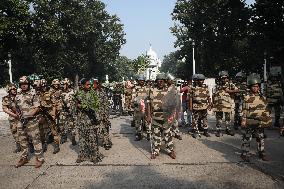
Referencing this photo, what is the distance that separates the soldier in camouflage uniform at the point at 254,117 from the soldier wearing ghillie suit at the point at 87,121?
356 cm

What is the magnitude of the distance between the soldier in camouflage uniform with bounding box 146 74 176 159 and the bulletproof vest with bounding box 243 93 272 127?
6.20ft

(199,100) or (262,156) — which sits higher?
(199,100)

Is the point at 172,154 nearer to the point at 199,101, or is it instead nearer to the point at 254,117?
the point at 254,117

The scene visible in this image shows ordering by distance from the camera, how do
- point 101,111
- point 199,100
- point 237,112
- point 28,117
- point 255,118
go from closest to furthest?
point 255,118 → point 28,117 → point 101,111 → point 199,100 → point 237,112

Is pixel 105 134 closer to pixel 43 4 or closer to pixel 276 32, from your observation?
pixel 276 32

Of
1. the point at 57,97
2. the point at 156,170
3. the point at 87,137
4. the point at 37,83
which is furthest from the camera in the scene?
the point at 57,97

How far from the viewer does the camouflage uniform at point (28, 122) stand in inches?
321

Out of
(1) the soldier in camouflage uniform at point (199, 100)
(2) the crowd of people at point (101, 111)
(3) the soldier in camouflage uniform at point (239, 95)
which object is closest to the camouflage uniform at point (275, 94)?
(3) the soldier in camouflage uniform at point (239, 95)

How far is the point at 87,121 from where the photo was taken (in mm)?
8398

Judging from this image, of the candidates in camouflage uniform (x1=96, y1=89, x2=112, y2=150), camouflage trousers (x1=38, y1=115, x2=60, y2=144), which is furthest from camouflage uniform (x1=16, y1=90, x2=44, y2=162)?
camouflage uniform (x1=96, y1=89, x2=112, y2=150)

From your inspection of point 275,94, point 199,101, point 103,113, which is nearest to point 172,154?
point 103,113

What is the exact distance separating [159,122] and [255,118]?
2327 mm

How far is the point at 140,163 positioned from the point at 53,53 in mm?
46898

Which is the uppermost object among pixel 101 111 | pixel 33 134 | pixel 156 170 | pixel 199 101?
pixel 199 101
